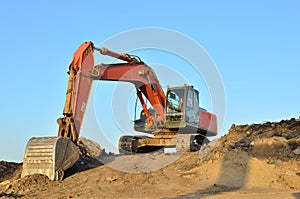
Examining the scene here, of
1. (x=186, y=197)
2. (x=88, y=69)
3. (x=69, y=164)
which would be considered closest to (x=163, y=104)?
(x=88, y=69)

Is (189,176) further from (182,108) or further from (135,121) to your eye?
(135,121)

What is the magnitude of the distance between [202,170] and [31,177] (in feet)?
15.8

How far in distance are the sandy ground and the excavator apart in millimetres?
611

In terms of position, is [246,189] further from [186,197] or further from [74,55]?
[74,55]

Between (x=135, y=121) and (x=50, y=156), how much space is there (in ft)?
19.4

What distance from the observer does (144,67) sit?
14.9m

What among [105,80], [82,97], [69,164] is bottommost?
[69,164]

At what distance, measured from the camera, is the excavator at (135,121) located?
10.8 metres

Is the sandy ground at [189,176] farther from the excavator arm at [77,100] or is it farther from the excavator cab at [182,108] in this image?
the excavator cab at [182,108]

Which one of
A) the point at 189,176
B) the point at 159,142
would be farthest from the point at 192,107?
the point at 189,176

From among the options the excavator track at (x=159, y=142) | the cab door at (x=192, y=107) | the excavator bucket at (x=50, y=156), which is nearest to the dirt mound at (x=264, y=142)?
the excavator track at (x=159, y=142)

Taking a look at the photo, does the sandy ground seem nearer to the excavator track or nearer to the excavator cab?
the excavator track

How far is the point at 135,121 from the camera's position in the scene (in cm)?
1609

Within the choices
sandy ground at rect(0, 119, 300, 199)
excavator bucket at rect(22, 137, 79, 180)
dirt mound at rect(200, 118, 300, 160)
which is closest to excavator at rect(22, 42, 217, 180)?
excavator bucket at rect(22, 137, 79, 180)
